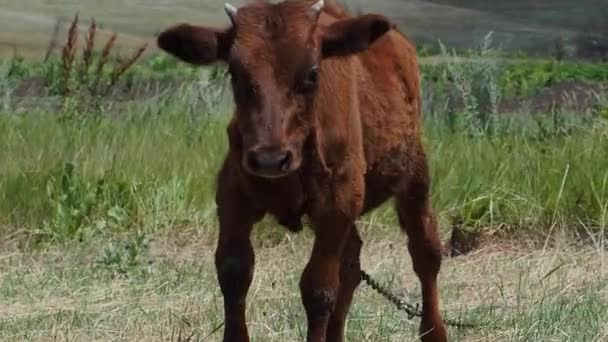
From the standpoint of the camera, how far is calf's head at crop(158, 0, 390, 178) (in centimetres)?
569

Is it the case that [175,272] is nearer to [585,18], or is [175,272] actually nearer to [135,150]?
[135,150]

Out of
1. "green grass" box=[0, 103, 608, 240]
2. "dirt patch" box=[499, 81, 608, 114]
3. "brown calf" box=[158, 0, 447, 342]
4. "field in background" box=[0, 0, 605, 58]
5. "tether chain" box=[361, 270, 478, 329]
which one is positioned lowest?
→ "dirt patch" box=[499, 81, 608, 114]

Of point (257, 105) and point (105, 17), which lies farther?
point (105, 17)

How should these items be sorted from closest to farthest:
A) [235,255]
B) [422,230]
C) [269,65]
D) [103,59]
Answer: [269,65] → [235,255] → [422,230] → [103,59]

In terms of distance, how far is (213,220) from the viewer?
34.6 feet

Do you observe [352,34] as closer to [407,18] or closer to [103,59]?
[103,59]

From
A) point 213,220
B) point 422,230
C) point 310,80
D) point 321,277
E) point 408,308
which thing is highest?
point 310,80

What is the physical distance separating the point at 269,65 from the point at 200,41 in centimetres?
41

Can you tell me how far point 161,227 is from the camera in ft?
34.3

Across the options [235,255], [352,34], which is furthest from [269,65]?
[235,255]

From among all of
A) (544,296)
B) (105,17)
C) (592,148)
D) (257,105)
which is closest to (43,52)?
(105,17)

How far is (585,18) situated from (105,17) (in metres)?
5.07

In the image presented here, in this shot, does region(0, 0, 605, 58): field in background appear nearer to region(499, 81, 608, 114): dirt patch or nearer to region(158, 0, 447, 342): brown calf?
region(499, 81, 608, 114): dirt patch

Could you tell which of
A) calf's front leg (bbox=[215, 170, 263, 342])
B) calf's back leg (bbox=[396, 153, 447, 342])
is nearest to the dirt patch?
calf's back leg (bbox=[396, 153, 447, 342])
